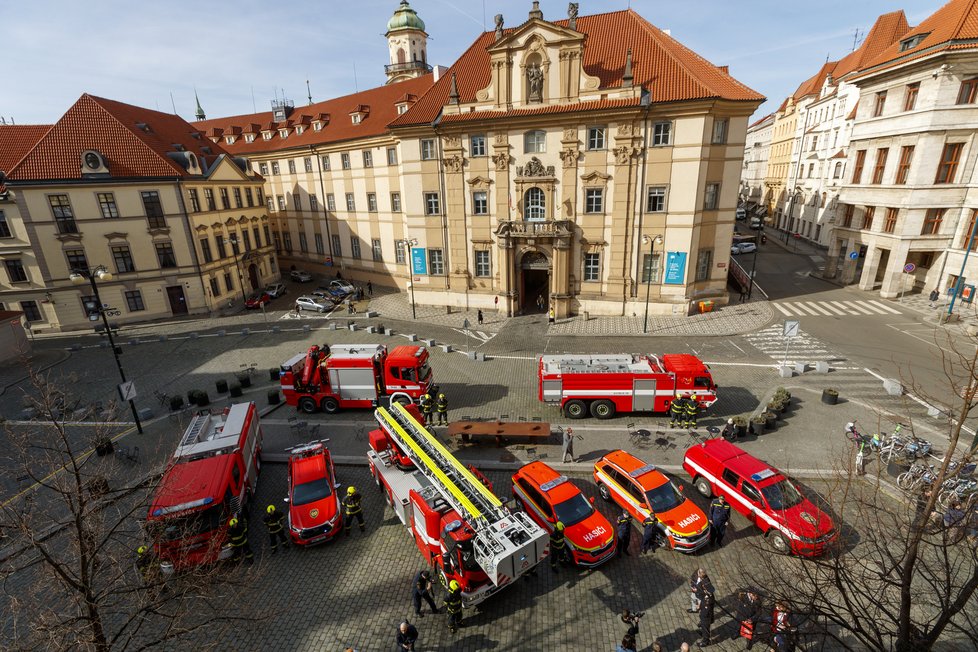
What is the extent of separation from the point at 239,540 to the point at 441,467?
583 cm

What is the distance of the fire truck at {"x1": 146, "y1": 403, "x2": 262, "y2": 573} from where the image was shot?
37.7 feet

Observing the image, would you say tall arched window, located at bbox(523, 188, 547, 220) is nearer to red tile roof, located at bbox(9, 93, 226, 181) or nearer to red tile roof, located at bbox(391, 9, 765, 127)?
red tile roof, located at bbox(391, 9, 765, 127)

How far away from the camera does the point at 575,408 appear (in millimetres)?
19672

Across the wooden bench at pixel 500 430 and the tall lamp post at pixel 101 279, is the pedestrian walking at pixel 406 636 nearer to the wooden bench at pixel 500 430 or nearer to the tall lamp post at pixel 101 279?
the wooden bench at pixel 500 430

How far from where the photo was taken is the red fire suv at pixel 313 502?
13.2 m

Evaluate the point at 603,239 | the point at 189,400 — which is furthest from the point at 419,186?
the point at 189,400

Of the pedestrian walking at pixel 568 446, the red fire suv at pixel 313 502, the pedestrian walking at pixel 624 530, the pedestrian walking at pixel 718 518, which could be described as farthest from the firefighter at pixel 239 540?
the pedestrian walking at pixel 718 518

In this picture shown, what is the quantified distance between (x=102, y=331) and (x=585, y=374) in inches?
1458

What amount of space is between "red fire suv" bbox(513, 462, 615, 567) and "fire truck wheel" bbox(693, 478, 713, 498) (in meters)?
4.24

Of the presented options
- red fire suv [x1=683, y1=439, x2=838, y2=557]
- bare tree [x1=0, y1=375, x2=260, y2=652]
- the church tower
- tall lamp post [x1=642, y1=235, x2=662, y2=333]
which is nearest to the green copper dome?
the church tower

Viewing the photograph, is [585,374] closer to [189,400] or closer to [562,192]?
[562,192]

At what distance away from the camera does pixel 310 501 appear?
13.8 meters

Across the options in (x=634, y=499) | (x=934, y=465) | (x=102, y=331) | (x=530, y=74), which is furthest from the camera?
(x=102, y=331)

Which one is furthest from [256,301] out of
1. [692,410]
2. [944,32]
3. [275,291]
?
[944,32]
